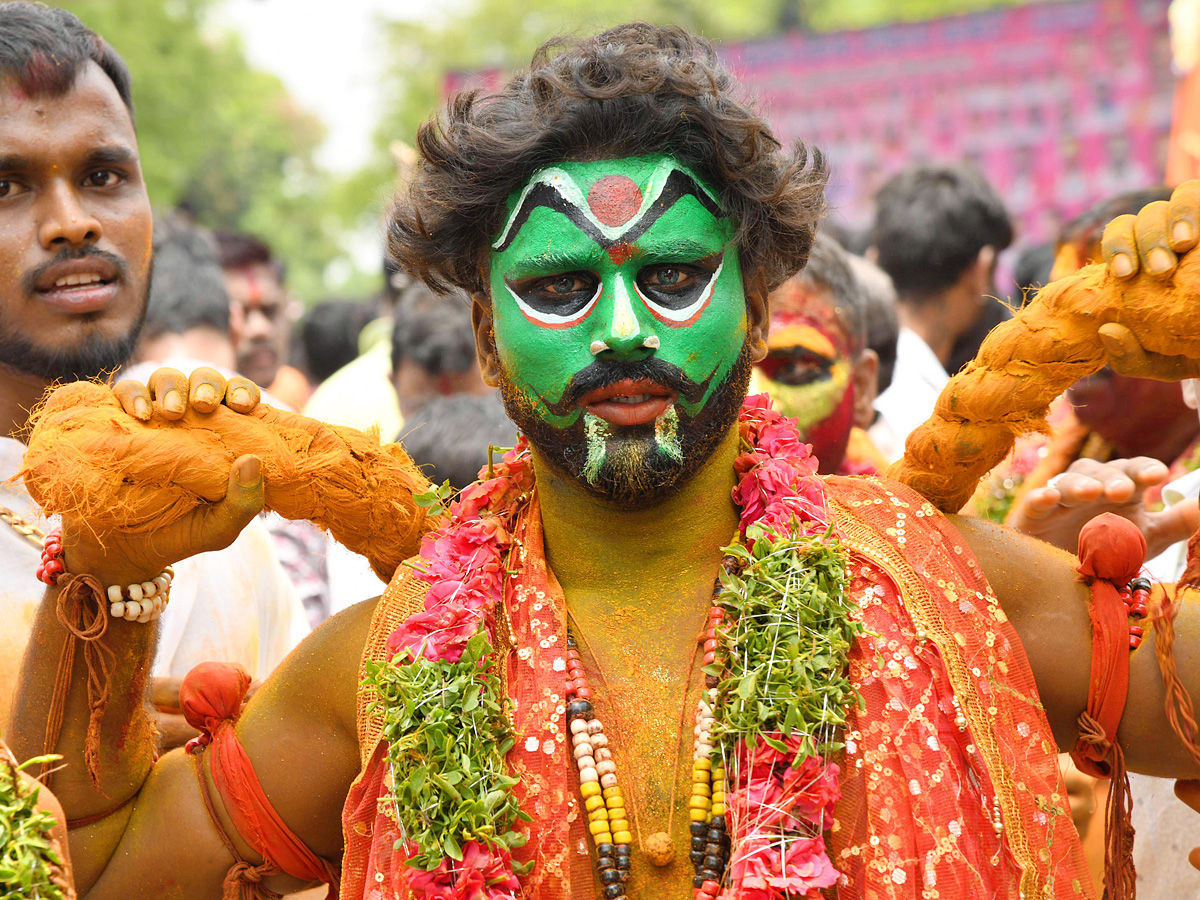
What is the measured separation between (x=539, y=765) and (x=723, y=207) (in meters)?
1.12

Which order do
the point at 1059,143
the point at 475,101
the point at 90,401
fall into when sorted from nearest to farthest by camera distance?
the point at 90,401 < the point at 475,101 < the point at 1059,143

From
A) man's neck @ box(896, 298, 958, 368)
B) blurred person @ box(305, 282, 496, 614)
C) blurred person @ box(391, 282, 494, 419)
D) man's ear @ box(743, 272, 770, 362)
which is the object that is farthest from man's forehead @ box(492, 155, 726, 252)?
man's neck @ box(896, 298, 958, 368)

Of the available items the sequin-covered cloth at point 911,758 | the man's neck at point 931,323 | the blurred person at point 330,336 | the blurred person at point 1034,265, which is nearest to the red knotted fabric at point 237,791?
the sequin-covered cloth at point 911,758

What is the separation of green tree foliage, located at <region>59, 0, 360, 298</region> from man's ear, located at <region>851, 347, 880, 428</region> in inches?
530

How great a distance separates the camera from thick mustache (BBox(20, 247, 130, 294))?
3258 mm

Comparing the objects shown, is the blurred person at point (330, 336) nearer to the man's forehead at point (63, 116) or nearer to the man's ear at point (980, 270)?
the man's ear at point (980, 270)

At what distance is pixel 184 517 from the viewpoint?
2387mm

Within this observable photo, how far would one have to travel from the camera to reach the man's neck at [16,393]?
3311 millimetres

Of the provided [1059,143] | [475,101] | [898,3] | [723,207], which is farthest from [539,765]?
[898,3]

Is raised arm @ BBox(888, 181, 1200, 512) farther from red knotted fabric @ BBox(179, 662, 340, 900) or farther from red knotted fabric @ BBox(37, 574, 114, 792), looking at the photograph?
A: red knotted fabric @ BBox(37, 574, 114, 792)

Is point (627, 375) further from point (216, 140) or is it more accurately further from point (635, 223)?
point (216, 140)

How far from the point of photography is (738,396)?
2.65 meters

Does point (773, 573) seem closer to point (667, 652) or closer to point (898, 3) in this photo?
point (667, 652)

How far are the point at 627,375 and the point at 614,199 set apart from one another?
1.12ft
